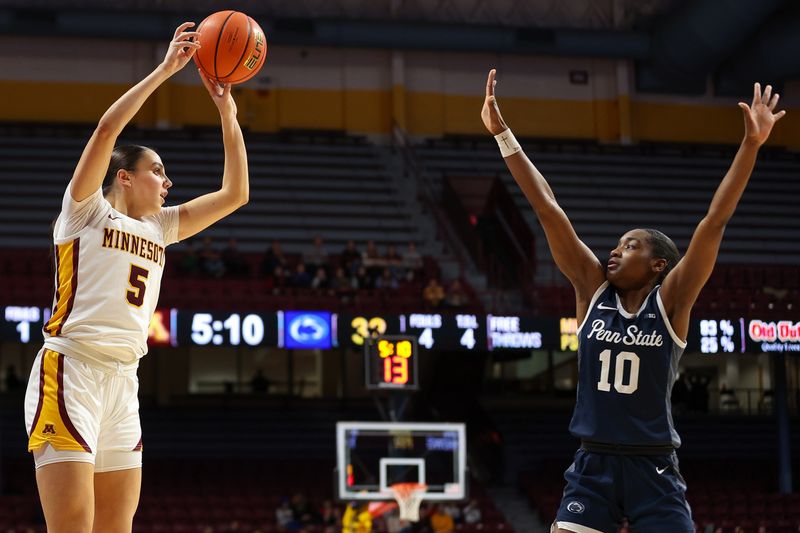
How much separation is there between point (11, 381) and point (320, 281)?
22.9ft

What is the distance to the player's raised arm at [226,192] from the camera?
4.68m

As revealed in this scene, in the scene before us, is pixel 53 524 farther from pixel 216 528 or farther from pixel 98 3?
pixel 98 3

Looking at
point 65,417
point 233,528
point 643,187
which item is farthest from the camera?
point 643,187

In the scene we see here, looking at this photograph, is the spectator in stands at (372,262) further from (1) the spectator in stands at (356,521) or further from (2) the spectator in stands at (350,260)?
(1) the spectator in stands at (356,521)

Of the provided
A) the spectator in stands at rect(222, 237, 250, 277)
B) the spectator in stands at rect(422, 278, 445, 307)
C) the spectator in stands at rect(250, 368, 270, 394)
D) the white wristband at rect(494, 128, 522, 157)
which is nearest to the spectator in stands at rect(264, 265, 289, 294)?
the spectator in stands at rect(222, 237, 250, 277)

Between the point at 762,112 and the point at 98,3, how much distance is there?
2158 cm

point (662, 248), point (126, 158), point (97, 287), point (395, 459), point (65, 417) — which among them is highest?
point (126, 158)

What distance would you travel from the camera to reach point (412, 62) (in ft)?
83.8

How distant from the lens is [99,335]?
4.15 m

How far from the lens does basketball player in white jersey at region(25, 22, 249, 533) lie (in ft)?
13.2

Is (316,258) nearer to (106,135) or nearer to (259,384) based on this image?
(259,384)

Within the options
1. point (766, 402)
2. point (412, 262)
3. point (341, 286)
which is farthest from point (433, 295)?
point (766, 402)

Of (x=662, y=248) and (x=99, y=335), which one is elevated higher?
(x=662, y=248)

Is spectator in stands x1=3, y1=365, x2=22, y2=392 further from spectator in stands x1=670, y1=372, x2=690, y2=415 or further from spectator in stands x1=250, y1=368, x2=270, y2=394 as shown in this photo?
spectator in stands x1=670, y1=372, x2=690, y2=415
